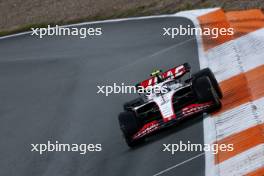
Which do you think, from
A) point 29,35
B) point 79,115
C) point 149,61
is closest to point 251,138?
point 79,115

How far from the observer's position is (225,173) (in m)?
12.2

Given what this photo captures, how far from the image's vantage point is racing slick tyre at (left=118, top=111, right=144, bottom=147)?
48.2ft

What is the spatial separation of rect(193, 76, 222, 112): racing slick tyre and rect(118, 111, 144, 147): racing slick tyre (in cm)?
133

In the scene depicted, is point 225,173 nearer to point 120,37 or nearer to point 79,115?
point 79,115

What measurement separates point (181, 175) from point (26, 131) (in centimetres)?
630
